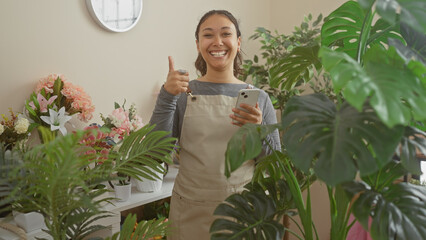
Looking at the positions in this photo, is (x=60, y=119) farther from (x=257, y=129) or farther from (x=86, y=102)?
(x=257, y=129)

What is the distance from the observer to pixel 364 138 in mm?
613

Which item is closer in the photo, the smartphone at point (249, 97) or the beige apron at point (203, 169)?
the smartphone at point (249, 97)

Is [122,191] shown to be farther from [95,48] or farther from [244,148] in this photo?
[244,148]

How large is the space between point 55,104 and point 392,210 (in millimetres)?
1383

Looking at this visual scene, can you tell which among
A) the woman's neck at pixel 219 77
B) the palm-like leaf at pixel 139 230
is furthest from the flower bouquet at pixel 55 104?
the palm-like leaf at pixel 139 230

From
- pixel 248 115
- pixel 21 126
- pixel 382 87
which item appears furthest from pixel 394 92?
pixel 21 126

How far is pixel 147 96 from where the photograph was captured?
81.8 inches

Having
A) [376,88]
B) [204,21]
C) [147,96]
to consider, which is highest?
[204,21]

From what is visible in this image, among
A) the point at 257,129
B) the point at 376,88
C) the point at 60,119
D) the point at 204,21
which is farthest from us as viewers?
the point at 60,119

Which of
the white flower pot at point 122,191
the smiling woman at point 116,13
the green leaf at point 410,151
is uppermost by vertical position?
the smiling woman at point 116,13

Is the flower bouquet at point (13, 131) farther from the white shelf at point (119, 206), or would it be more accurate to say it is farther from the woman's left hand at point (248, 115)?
the woman's left hand at point (248, 115)

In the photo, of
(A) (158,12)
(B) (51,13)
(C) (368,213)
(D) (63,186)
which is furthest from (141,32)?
(C) (368,213)

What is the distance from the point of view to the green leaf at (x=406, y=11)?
59cm

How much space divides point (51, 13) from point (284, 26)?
1.87 m
